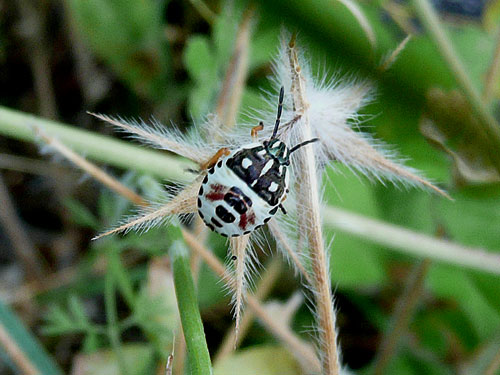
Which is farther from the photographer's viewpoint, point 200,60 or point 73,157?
point 200,60

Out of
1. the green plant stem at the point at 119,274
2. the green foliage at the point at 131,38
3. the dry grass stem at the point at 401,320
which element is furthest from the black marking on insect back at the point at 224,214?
the green foliage at the point at 131,38

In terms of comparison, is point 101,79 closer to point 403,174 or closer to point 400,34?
point 400,34

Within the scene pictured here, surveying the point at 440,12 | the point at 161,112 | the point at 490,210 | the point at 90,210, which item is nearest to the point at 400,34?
the point at 440,12

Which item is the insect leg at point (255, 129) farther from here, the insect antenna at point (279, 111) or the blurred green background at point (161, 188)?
the blurred green background at point (161, 188)

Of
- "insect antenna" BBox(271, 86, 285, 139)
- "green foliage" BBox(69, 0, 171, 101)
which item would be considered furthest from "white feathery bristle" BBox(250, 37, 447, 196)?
"green foliage" BBox(69, 0, 171, 101)

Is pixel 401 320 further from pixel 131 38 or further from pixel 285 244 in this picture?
pixel 131 38

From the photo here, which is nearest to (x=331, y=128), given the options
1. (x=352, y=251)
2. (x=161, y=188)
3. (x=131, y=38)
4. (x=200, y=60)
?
(x=161, y=188)
